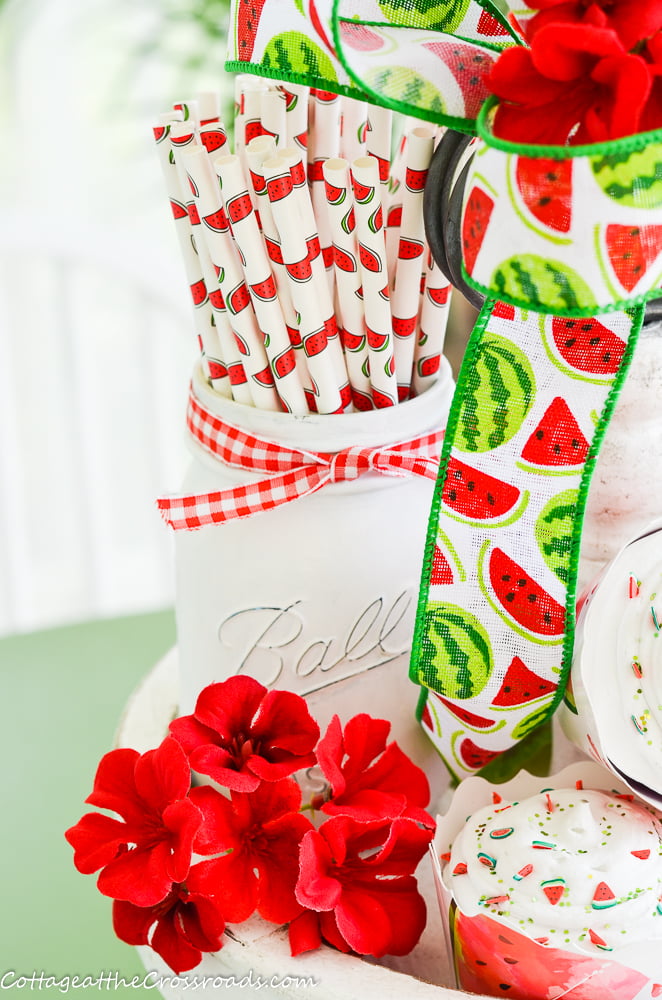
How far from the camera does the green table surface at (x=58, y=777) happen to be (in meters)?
0.48

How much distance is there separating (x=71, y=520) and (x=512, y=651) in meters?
1.05

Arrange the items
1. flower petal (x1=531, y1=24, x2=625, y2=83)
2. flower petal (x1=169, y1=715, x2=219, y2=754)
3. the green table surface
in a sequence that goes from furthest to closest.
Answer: the green table surface
flower petal (x1=169, y1=715, x2=219, y2=754)
flower petal (x1=531, y1=24, x2=625, y2=83)

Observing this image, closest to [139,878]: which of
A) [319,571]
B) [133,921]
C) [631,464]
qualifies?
[133,921]

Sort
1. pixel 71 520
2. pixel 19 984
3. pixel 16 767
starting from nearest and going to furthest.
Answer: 1. pixel 19 984
2. pixel 16 767
3. pixel 71 520

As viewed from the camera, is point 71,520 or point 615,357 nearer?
point 615,357

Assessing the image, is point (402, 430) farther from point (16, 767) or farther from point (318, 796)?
point (16, 767)

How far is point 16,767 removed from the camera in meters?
0.60

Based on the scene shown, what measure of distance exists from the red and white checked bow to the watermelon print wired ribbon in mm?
31

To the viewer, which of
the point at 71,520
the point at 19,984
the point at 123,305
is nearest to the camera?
the point at 19,984

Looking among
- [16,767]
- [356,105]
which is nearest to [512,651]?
[356,105]

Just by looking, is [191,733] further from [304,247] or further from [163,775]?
[304,247]

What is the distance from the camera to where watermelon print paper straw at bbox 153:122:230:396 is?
1.21 feet

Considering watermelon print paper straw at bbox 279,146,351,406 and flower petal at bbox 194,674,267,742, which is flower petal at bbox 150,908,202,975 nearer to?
flower petal at bbox 194,674,267,742

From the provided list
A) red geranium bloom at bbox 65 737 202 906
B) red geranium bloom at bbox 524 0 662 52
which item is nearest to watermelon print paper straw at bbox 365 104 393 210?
red geranium bloom at bbox 524 0 662 52
